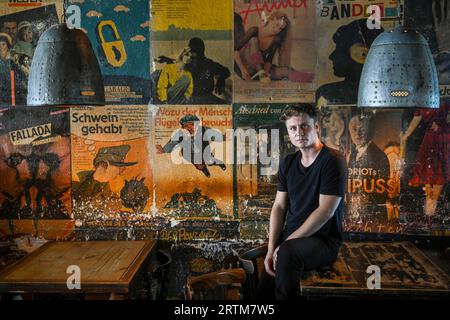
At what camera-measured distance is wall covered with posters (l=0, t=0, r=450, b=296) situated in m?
4.42

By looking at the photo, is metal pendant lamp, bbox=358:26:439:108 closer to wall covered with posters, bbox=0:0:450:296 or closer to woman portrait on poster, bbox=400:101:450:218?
wall covered with posters, bbox=0:0:450:296

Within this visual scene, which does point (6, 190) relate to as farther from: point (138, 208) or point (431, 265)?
point (431, 265)

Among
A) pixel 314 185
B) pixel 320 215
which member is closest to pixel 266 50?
pixel 314 185

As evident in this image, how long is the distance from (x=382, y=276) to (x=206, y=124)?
6.78 ft

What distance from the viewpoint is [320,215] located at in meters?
3.54

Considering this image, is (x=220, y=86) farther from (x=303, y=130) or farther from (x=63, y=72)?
(x=63, y=72)

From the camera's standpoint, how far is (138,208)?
463 cm

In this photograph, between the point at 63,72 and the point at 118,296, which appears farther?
the point at 118,296

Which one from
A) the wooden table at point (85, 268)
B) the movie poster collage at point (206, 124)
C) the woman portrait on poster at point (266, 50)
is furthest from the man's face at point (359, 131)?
the wooden table at point (85, 268)

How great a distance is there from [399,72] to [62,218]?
11.0 ft

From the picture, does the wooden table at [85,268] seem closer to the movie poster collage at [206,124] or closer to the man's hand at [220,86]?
the movie poster collage at [206,124]

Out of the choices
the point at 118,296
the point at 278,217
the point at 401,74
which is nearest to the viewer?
the point at 401,74

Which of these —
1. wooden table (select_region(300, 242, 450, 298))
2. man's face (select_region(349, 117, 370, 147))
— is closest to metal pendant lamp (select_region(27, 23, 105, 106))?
wooden table (select_region(300, 242, 450, 298))

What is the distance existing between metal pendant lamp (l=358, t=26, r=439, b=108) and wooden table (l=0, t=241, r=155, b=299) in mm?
2144
